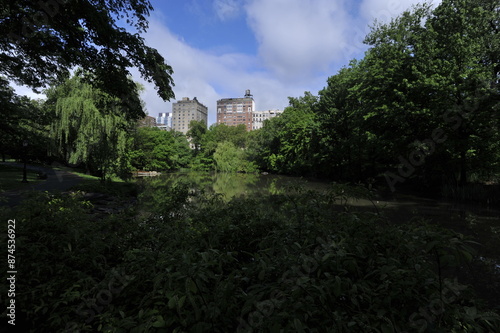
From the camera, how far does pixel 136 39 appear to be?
9492 mm

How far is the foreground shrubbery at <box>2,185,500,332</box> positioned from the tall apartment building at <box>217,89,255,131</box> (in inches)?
6486

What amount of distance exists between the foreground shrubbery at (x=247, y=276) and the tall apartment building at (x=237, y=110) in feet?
540

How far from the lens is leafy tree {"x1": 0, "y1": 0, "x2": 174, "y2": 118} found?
7660 millimetres

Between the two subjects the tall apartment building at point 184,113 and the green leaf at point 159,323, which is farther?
the tall apartment building at point 184,113

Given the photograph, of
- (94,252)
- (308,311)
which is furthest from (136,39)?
(308,311)

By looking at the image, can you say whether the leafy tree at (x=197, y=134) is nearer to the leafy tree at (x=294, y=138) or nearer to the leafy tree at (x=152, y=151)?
the leafy tree at (x=152, y=151)

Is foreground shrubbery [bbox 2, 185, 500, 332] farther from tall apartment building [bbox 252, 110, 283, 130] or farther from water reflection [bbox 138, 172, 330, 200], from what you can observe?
tall apartment building [bbox 252, 110, 283, 130]

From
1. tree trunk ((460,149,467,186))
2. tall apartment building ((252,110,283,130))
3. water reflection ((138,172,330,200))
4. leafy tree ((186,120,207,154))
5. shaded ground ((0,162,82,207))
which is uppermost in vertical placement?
tall apartment building ((252,110,283,130))

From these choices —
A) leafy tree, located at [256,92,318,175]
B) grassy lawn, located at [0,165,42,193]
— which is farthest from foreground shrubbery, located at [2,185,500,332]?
leafy tree, located at [256,92,318,175]

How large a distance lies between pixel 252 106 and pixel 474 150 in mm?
160702

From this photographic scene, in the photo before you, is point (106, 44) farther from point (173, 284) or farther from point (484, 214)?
point (484, 214)

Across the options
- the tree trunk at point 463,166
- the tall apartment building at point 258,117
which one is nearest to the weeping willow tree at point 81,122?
the tree trunk at point 463,166

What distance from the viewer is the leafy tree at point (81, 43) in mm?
7660

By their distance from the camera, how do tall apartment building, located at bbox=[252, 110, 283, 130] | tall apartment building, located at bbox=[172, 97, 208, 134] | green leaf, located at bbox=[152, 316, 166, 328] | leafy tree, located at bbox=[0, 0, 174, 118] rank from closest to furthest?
green leaf, located at bbox=[152, 316, 166, 328] < leafy tree, located at bbox=[0, 0, 174, 118] < tall apartment building, located at bbox=[252, 110, 283, 130] < tall apartment building, located at bbox=[172, 97, 208, 134]
